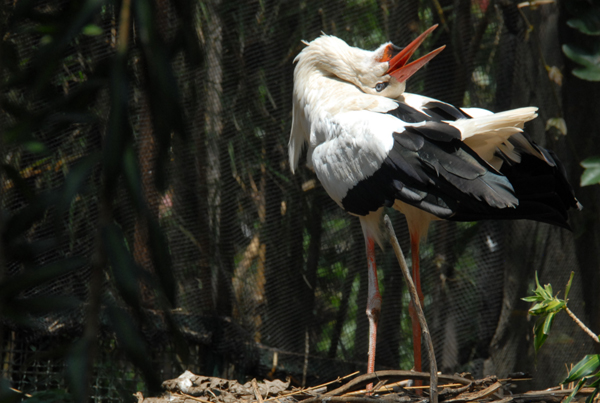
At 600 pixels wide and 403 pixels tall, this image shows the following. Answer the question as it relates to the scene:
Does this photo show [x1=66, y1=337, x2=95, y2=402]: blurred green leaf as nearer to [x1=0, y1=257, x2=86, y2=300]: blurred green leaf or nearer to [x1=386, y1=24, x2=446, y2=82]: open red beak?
[x1=0, y1=257, x2=86, y2=300]: blurred green leaf

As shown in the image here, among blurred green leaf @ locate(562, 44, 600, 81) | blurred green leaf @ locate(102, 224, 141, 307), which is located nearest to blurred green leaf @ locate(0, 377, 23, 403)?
blurred green leaf @ locate(102, 224, 141, 307)

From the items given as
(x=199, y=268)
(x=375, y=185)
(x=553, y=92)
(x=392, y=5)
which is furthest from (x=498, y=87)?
(x=199, y=268)

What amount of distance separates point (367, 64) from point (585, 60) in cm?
102

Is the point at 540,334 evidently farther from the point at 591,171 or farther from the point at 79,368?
the point at 79,368

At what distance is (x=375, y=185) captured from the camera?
2.29m

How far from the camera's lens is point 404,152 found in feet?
7.16

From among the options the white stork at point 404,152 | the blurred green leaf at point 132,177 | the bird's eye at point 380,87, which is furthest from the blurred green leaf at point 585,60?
the blurred green leaf at point 132,177

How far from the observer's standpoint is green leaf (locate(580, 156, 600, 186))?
108 inches

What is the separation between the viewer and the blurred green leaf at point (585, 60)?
2.88 metres

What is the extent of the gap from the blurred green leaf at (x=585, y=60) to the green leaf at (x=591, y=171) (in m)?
0.37

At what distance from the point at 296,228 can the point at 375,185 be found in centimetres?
88

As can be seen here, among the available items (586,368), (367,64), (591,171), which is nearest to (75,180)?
(586,368)

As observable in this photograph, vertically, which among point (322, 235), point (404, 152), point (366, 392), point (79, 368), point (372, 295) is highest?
point (404, 152)

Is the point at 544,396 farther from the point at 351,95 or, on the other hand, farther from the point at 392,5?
the point at 392,5
